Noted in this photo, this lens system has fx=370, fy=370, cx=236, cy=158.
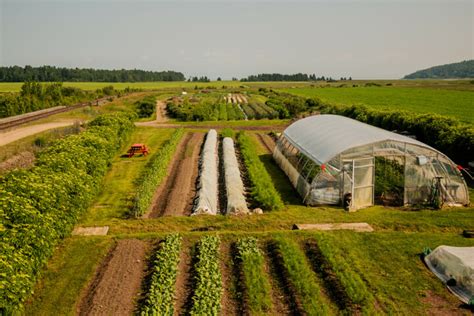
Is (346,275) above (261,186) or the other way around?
the other way around

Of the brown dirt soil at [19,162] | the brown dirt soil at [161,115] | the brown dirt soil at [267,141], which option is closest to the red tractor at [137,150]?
the brown dirt soil at [19,162]

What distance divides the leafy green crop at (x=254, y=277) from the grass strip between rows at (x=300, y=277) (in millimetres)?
787

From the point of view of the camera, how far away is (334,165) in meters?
18.2

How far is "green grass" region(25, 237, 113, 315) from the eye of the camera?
10570 millimetres

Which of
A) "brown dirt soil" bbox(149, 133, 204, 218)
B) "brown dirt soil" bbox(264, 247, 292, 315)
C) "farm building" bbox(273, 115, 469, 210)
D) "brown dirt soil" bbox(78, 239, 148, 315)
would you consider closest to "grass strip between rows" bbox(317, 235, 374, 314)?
"brown dirt soil" bbox(264, 247, 292, 315)

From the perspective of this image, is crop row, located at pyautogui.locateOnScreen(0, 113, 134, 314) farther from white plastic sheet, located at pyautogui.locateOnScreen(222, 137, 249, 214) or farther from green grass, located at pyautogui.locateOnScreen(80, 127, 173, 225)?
white plastic sheet, located at pyautogui.locateOnScreen(222, 137, 249, 214)

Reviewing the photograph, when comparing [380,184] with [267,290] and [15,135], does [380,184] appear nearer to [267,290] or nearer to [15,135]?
[267,290]

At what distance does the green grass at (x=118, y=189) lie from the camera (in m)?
17.9

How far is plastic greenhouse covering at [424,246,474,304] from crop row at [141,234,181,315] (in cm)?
858

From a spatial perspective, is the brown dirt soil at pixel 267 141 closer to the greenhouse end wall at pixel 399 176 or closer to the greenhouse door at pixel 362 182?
the greenhouse end wall at pixel 399 176

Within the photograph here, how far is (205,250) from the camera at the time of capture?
44.0 ft

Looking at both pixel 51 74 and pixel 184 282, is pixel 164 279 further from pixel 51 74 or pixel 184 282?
pixel 51 74

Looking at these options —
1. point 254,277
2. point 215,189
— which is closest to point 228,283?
point 254,277

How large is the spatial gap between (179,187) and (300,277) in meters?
11.2
